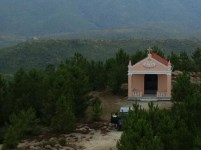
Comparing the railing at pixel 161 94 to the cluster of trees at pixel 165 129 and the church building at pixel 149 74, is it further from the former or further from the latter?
the cluster of trees at pixel 165 129

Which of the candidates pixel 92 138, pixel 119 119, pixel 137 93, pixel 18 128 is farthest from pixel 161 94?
pixel 18 128

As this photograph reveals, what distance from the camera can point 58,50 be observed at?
100562 millimetres

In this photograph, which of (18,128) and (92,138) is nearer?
(18,128)

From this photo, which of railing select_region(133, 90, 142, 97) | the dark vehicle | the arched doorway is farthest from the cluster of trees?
the arched doorway

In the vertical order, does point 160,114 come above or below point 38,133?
above

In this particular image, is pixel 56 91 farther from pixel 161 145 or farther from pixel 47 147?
pixel 161 145

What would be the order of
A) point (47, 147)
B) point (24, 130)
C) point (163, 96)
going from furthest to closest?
point (163, 96) < point (24, 130) < point (47, 147)

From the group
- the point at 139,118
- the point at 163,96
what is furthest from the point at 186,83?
→ the point at 139,118

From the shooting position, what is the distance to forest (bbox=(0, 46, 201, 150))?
1878 cm

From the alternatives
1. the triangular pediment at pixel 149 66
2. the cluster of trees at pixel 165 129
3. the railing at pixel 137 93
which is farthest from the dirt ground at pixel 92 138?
the triangular pediment at pixel 149 66

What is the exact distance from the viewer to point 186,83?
1262 inches

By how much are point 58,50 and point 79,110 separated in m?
70.0

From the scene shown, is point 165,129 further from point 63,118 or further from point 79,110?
point 79,110

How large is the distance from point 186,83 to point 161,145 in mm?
14712
